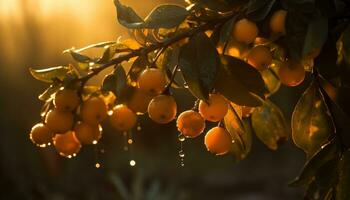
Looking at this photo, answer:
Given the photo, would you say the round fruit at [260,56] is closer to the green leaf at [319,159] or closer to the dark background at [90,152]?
the green leaf at [319,159]

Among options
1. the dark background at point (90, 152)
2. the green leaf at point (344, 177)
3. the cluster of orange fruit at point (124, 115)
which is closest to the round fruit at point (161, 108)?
the cluster of orange fruit at point (124, 115)

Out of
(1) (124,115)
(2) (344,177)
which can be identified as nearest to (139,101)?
(1) (124,115)

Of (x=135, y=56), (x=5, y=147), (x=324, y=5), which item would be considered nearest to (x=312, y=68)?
(x=324, y=5)

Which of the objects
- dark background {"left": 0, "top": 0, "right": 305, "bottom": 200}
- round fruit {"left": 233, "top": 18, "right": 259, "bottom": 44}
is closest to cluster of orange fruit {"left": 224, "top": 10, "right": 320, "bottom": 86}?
round fruit {"left": 233, "top": 18, "right": 259, "bottom": 44}

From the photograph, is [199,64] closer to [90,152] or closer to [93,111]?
[93,111]

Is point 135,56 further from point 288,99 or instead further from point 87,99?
point 288,99

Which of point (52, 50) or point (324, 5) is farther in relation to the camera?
point (52, 50)
